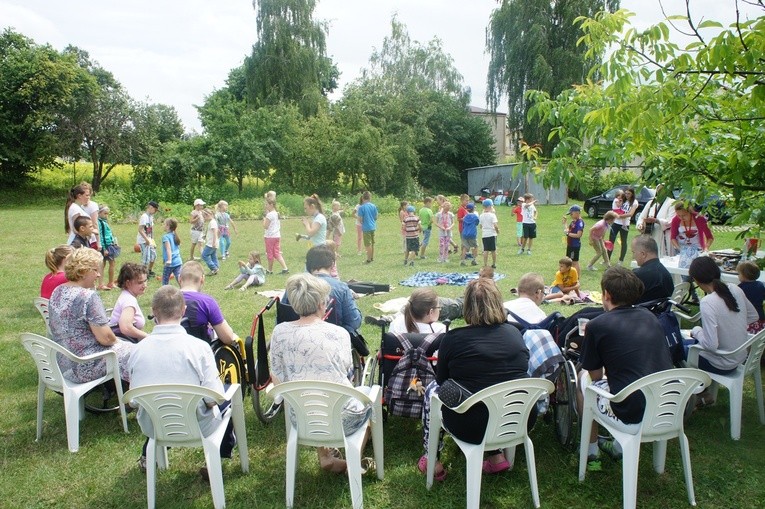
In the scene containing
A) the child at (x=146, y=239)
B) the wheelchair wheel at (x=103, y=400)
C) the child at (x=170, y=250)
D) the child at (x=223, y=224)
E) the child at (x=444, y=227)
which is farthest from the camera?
the child at (x=444, y=227)

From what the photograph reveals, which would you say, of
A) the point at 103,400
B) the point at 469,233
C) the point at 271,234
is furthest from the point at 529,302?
the point at 469,233

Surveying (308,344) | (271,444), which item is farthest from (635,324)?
(271,444)

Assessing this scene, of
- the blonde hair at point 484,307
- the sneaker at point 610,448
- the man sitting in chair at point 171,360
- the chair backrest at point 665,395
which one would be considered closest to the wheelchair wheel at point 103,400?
the man sitting in chair at point 171,360

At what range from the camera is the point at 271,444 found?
411 cm

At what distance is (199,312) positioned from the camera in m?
4.23

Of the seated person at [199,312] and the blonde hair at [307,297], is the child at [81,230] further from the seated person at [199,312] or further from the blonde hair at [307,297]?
the blonde hair at [307,297]

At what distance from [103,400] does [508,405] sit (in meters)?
3.45

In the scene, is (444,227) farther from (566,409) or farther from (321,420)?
(321,420)

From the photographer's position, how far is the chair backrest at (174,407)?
311 centimetres

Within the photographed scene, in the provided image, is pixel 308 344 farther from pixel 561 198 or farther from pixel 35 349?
pixel 561 198

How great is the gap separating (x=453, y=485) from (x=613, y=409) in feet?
3.57

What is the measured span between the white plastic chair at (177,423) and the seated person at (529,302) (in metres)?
2.24

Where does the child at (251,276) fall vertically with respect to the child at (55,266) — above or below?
below

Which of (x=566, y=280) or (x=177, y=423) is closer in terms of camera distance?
(x=177, y=423)
